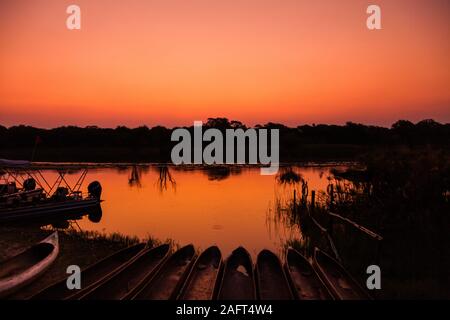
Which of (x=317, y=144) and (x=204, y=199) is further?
(x=317, y=144)

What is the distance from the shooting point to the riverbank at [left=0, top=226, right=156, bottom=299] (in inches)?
524

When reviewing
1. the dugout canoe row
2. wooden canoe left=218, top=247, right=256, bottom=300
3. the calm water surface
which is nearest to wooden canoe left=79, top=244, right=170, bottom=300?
the dugout canoe row

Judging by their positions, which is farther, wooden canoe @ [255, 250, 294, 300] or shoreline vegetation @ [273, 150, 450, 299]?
shoreline vegetation @ [273, 150, 450, 299]

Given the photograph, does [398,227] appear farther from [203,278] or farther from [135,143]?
[135,143]

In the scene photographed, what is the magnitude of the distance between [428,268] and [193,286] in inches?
275

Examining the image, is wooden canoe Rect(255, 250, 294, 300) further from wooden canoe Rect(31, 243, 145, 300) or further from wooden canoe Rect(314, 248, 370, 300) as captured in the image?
wooden canoe Rect(31, 243, 145, 300)

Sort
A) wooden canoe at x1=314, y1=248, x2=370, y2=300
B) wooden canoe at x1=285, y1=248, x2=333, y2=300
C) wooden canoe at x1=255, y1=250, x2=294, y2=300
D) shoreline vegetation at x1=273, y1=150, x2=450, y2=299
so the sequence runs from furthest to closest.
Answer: shoreline vegetation at x1=273, y1=150, x2=450, y2=299, wooden canoe at x1=255, y1=250, x2=294, y2=300, wooden canoe at x1=285, y1=248, x2=333, y2=300, wooden canoe at x1=314, y1=248, x2=370, y2=300

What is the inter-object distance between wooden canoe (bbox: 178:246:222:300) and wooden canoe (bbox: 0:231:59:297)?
4.57 meters

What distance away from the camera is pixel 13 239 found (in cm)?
1855

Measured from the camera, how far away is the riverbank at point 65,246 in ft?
43.7

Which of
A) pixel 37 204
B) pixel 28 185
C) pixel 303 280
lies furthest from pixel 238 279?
pixel 28 185

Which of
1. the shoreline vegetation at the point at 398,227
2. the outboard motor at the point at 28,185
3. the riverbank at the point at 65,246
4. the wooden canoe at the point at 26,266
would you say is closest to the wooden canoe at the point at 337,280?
the shoreline vegetation at the point at 398,227
